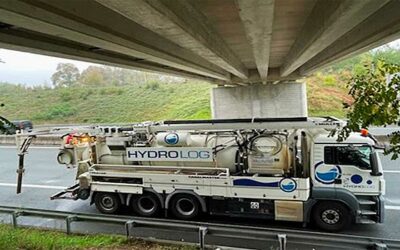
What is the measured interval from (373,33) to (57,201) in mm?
10282

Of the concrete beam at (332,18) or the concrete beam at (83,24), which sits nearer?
the concrete beam at (83,24)

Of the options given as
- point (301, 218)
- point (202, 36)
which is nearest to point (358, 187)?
point (301, 218)

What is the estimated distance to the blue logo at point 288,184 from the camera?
28.3ft

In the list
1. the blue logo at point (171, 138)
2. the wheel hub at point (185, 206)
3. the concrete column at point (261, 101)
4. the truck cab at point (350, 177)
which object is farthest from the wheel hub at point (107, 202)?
the concrete column at point (261, 101)

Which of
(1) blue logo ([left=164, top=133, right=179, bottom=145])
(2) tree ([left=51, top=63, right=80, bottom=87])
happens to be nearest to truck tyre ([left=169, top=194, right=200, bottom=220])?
(1) blue logo ([left=164, top=133, right=179, bottom=145])

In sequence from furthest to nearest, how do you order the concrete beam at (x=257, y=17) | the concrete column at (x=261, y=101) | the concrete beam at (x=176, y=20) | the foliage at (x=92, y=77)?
1. the foliage at (x=92, y=77)
2. the concrete column at (x=261, y=101)
3. the concrete beam at (x=257, y=17)
4. the concrete beam at (x=176, y=20)

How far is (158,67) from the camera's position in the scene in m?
14.2

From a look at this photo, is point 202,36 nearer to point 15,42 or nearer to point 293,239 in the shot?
point 15,42

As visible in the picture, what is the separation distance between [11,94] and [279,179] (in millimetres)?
49708

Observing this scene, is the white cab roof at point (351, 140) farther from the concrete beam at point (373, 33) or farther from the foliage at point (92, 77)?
the foliage at point (92, 77)

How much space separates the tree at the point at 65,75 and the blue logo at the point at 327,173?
163 ft

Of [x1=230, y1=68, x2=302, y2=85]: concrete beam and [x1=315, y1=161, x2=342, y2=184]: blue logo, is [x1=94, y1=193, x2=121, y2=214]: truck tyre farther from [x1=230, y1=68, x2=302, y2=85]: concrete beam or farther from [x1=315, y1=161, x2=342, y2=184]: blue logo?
[x1=230, y1=68, x2=302, y2=85]: concrete beam

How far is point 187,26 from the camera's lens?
6.25 metres

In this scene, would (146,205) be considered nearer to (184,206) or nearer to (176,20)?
(184,206)
